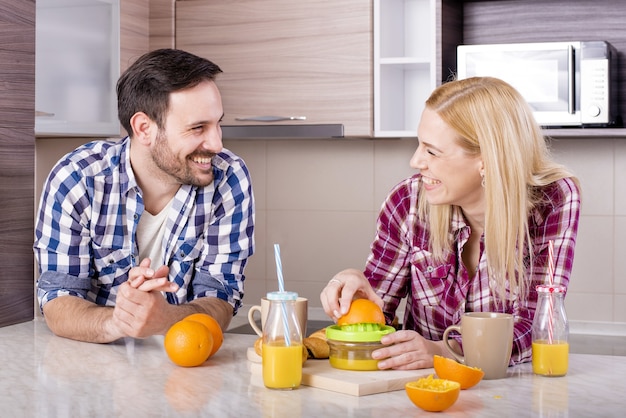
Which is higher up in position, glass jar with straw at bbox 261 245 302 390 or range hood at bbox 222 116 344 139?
range hood at bbox 222 116 344 139

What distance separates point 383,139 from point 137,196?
1660 millimetres

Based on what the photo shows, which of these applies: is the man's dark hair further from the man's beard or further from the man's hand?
the man's hand

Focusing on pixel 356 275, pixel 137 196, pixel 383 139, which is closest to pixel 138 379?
pixel 356 275

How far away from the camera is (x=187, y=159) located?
2.09m

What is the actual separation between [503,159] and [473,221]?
22 centimetres

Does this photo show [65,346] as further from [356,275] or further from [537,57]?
Result: [537,57]

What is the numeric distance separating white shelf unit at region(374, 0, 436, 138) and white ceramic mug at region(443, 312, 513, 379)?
183 cm

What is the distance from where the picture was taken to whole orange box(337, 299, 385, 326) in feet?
5.10

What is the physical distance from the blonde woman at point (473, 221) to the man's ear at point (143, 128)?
59 centimetres

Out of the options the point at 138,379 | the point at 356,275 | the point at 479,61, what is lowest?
the point at 138,379

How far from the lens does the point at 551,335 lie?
1479mm

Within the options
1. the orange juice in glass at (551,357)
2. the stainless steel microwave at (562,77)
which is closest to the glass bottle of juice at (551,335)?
the orange juice in glass at (551,357)

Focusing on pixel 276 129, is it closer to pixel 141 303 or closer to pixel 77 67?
pixel 77 67

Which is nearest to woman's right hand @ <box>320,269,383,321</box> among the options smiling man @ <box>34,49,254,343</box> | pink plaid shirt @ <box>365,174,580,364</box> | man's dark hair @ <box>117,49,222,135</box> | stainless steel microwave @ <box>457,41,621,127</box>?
pink plaid shirt @ <box>365,174,580,364</box>
